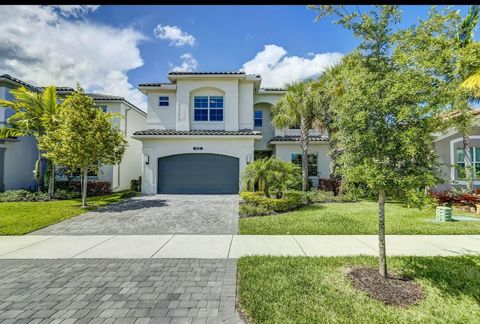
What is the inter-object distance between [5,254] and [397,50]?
992cm

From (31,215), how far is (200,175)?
9086 mm

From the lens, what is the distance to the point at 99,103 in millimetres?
19344

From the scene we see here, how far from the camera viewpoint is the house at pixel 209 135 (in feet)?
55.5

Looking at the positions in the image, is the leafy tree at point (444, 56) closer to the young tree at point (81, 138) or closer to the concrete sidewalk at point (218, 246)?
the concrete sidewalk at point (218, 246)

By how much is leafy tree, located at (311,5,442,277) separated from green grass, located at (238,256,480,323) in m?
0.93

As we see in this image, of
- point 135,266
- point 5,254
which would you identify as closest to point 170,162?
point 5,254

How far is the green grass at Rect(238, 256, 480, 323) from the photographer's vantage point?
3537 millimetres

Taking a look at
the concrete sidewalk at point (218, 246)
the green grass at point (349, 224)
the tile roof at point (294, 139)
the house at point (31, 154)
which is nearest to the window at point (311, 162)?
the tile roof at point (294, 139)

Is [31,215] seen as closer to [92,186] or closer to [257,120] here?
[92,186]

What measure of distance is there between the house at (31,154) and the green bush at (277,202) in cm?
1055

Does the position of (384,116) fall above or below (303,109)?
below

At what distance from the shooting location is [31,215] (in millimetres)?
10328

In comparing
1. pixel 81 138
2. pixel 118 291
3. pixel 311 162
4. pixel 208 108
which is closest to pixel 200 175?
pixel 208 108

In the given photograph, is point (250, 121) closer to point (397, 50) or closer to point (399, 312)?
point (397, 50)
